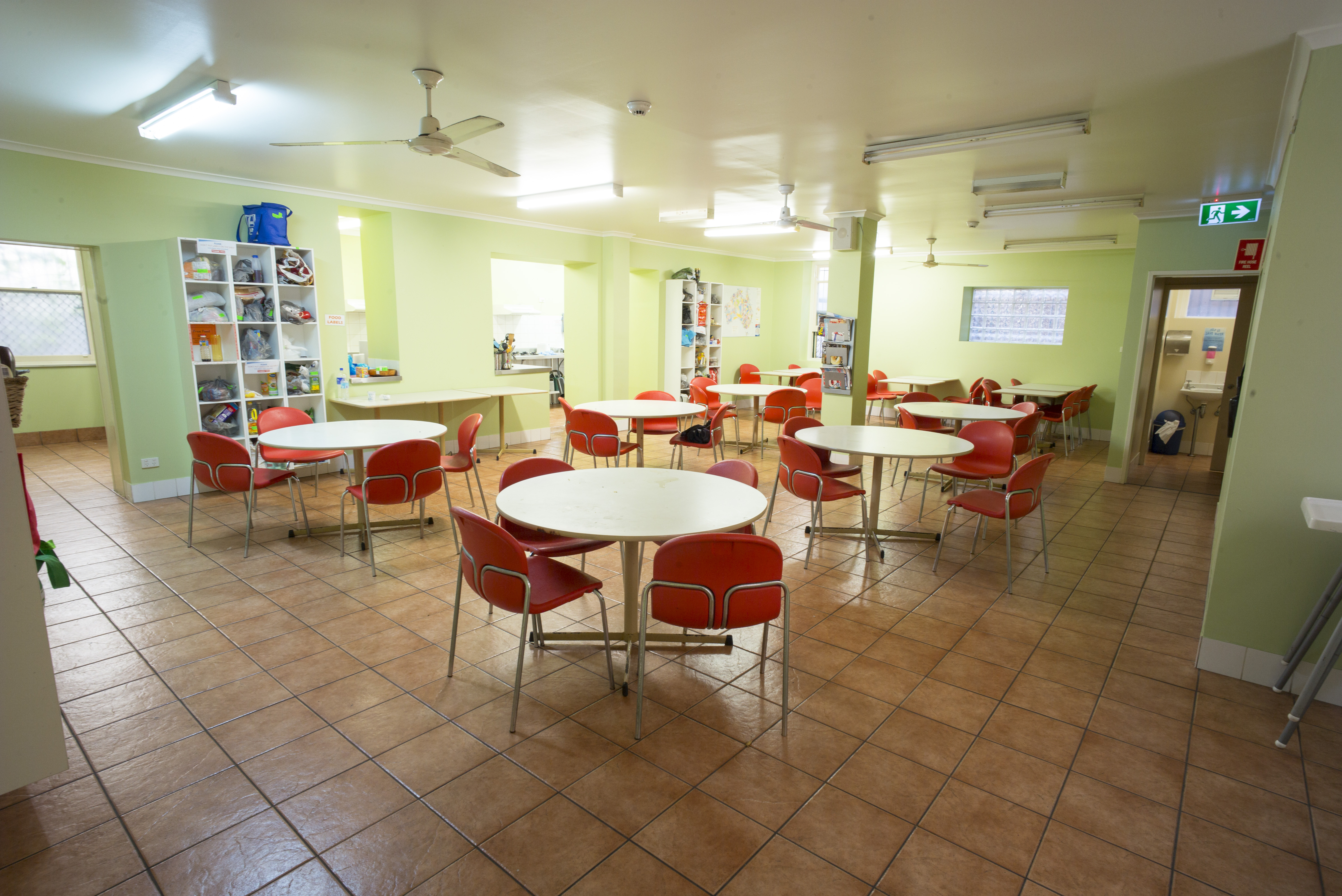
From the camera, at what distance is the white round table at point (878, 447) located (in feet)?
14.4

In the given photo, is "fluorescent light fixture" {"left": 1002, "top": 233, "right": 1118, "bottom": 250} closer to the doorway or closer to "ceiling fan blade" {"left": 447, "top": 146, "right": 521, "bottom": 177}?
the doorway

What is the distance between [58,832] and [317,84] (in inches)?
136

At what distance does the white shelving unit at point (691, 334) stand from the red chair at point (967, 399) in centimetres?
380

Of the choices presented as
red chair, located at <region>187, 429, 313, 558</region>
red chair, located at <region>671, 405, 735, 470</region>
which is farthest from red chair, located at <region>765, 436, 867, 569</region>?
red chair, located at <region>187, 429, 313, 558</region>

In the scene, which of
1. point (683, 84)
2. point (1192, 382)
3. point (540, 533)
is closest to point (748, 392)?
point (683, 84)

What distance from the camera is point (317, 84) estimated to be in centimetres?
352

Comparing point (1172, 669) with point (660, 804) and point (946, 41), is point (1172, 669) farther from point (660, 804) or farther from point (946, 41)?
point (946, 41)

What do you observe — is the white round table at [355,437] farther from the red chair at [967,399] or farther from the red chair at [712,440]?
the red chair at [967,399]

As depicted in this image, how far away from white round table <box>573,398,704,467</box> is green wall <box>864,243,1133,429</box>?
232 inches

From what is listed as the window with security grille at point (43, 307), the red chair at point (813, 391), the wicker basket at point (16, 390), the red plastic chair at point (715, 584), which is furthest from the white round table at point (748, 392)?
the window with security grille at point (43, 307)

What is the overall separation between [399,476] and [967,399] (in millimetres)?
9507

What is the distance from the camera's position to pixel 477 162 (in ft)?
12.8

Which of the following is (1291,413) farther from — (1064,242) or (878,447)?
(1064,242)

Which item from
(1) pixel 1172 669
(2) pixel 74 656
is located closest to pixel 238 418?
(2) pixel 74 656
